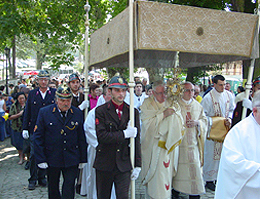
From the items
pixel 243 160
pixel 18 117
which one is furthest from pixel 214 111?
pixel 18 117

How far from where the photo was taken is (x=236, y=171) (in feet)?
7.54

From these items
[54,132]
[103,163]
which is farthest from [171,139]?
[54,132]

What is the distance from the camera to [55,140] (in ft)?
12.4

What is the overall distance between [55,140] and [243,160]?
248 centimetres

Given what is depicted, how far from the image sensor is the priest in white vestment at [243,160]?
2.24m

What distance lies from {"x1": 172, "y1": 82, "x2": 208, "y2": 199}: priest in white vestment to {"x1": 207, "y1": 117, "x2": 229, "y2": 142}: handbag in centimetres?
60

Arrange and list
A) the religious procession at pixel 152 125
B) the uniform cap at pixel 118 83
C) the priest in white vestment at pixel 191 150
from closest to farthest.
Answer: the religious procession at pixel 152 125, the uniform cap at pixel 118 83, the priest in white vestment at pixel 191 150

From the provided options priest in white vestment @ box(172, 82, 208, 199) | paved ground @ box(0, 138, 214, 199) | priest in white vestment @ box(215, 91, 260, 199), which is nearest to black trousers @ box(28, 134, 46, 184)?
paved ground @ box(0, 138, 214, 199)

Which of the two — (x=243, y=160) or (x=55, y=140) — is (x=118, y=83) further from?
(x=243, y=160)

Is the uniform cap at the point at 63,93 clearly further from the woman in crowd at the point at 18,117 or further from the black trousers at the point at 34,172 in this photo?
the woman in crowd at the point at 18,117

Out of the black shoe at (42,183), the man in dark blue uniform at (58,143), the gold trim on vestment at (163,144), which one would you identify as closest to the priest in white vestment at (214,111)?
the gold trim on vestment at (163,144)

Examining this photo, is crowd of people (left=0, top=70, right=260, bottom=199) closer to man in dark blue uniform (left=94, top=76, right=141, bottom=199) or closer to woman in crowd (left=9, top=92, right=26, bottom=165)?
man in dark blue uniform (left=94, top=76, right=141, bottom=199)

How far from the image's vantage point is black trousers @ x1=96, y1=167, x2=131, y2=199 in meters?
3.51

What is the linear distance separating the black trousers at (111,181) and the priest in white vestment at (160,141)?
0.88m
